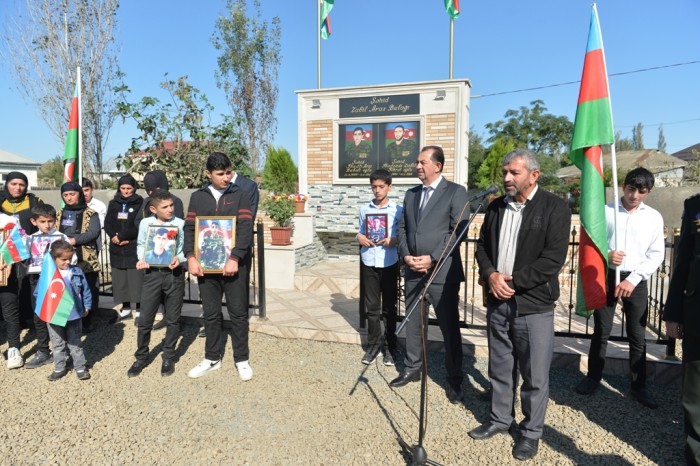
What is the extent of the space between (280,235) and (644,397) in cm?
571

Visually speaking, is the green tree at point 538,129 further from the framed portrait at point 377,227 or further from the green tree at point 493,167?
the framed portrait at point 377,227

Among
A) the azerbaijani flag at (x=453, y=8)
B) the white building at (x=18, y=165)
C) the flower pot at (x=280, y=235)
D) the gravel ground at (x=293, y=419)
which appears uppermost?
the azerbaijani flag at (x=453, y=8)

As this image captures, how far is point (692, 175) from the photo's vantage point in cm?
1583

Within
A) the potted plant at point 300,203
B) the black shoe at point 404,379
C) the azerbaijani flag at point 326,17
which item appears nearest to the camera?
the black shoe at point 404,379

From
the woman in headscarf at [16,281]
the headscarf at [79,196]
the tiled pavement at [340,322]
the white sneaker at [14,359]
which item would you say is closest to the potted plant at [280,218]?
the tiled pavement at [340,322]

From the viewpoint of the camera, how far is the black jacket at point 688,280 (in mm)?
2525

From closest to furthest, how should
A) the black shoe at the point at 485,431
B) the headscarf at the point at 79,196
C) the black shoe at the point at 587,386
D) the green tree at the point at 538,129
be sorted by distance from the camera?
the black shoe at the point at 485,431 → the black shoe at the point at 587,386 → the headscarf at the point at 79,196 → the green tree at the point at 538,129

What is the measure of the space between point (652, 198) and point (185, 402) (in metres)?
8.64

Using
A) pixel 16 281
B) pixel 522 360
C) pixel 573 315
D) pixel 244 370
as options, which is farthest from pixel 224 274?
pixel 573 315

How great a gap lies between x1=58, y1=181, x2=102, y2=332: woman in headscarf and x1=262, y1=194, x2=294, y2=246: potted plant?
3096 millimetres

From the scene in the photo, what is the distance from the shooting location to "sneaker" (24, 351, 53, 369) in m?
4.23

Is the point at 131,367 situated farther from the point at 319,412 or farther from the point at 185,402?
the point at 319,412

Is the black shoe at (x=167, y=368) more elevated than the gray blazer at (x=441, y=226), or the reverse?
the gray blazer at (x=441, y=226)

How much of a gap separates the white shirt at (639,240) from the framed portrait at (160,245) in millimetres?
3905
